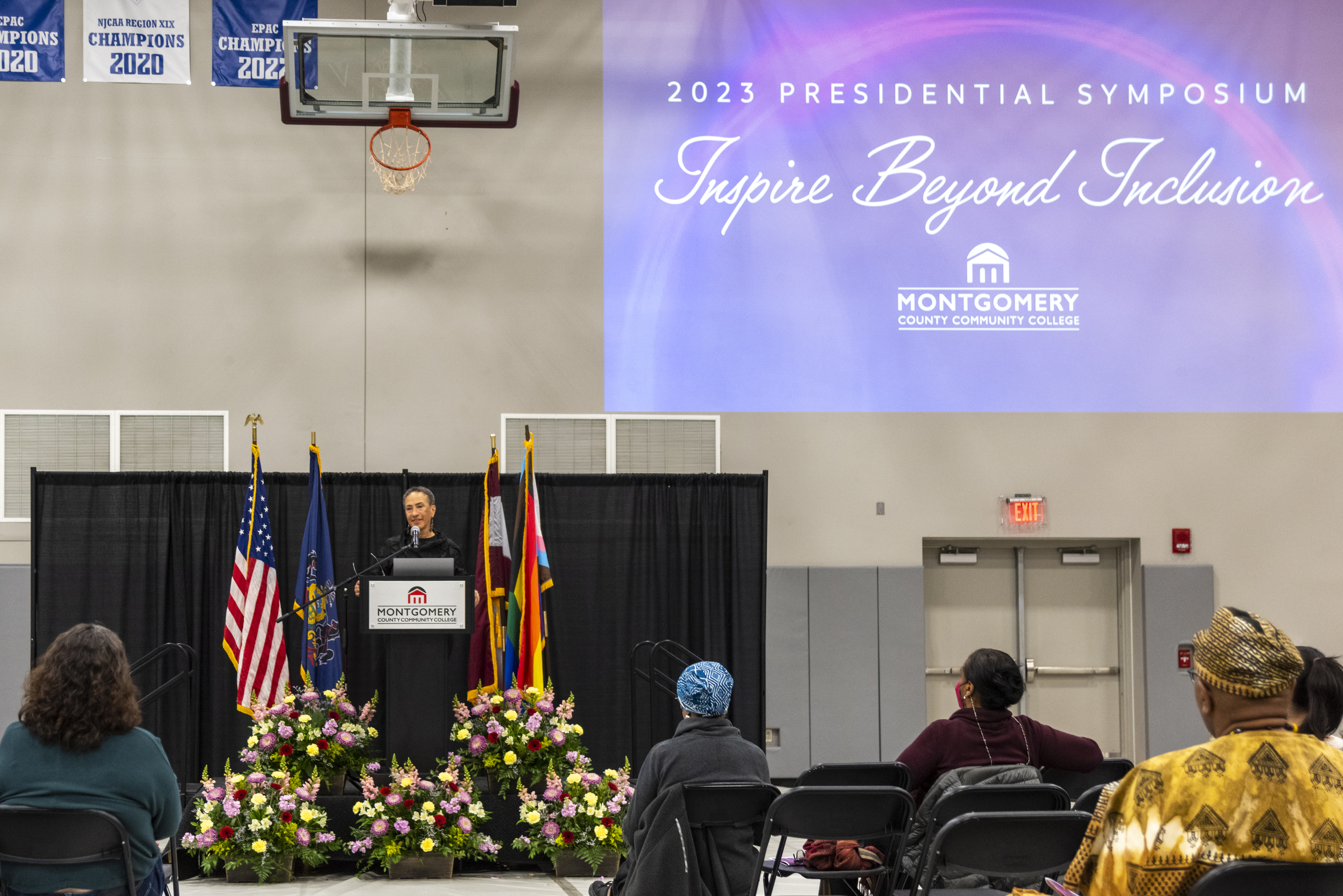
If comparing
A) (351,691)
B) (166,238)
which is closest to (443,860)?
(351,691)

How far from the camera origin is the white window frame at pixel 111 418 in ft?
26.2

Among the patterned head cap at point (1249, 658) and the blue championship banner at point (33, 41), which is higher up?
the blue championship banner at point (33, 41)

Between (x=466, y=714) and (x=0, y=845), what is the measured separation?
123 inches

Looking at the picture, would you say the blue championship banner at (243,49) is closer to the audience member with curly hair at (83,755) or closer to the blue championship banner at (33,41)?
the blue championship banner at (33,41)

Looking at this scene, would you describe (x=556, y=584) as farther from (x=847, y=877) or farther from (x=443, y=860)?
(x=847, y=877)

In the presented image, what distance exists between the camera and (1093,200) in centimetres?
842

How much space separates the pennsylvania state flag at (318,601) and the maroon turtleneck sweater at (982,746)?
3549mm

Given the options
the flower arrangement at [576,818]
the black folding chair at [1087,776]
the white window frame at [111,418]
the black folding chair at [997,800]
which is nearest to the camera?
the black folding chair at [997,800]

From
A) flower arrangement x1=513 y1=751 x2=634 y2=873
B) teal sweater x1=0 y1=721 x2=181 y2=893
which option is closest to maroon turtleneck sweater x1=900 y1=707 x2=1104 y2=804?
flower arrangement x1=513 y1=751 x2=634 y2=873

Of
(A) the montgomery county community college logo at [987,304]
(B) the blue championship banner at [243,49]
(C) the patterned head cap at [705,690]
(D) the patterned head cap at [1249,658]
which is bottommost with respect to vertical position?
(C) the patterned head cap at [705,690]

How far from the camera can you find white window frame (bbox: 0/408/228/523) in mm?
8000

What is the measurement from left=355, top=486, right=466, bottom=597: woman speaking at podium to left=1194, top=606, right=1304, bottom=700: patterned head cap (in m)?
4.87

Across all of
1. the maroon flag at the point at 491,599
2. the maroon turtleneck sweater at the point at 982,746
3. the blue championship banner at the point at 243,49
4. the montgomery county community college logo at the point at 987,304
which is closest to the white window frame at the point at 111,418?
the blue championship banner at the point at 243,49

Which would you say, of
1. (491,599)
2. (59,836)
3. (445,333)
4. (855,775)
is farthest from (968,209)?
(59,836)
